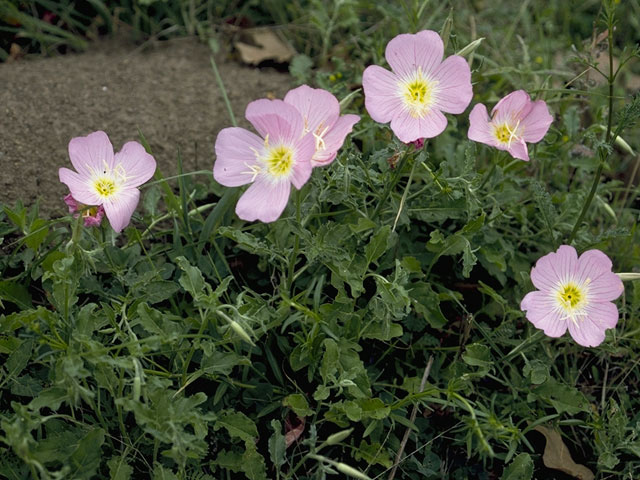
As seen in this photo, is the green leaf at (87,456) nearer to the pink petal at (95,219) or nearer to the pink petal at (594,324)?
the pink petal at (95,219)

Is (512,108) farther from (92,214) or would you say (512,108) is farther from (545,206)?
(92,214)

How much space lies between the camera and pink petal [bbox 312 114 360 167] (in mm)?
1489

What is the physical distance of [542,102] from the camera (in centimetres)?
174

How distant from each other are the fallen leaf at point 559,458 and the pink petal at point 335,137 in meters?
0.91

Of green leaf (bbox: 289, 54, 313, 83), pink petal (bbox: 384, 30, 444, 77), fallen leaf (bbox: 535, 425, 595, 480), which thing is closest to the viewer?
pink petal (bbox: 384, 30, 444, 77)

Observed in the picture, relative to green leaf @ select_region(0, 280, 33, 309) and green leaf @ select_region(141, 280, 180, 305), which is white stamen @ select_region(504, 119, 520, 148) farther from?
green leaf @ select_region(0, 280, 33, 309)

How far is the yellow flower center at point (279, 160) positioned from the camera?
1.51m

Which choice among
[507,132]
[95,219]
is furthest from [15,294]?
[507,132]

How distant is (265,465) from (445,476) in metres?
0.45

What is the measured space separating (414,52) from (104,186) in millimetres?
780

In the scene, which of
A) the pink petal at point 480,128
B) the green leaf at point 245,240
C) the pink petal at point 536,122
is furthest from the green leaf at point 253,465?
the pink petal at point 536,122

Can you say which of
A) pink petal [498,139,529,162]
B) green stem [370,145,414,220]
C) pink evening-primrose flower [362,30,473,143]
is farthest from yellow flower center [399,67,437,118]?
pink petal [498,139,529,162]

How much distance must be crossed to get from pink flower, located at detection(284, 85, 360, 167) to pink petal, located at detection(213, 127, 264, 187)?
116 millimetres

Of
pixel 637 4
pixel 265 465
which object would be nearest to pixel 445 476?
pixel 265 465
